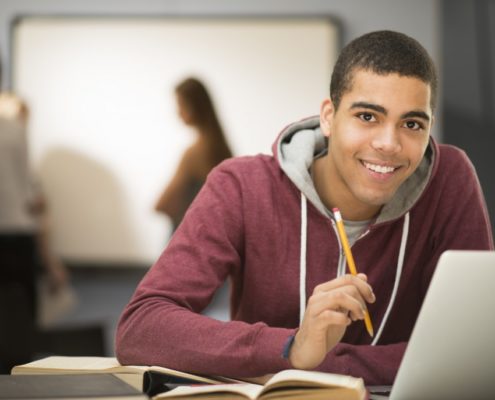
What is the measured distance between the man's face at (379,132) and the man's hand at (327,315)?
30cm

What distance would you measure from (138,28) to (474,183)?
3.12 m

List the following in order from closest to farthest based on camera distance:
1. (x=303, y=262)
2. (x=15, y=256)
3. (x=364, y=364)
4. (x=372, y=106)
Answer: (x=364, y=364)
(x=372, y=106)
(x=303, y=262)
(x=15, y=256)

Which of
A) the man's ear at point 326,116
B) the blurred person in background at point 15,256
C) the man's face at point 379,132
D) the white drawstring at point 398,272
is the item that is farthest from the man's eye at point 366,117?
the blurred person in background at point 15,256

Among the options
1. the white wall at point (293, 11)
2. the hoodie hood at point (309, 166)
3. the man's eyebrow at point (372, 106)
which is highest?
the white wall at point (293, 11)

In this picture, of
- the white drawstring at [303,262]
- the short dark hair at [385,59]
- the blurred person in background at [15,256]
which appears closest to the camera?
the short dark hair at [385,59]

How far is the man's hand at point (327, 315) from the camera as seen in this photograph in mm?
1163

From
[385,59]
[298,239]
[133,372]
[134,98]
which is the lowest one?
[133,372]

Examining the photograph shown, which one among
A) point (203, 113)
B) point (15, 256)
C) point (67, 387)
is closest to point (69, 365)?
point (67, 387)

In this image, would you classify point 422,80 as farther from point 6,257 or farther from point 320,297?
point 6,257

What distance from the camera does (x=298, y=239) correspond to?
1.56m

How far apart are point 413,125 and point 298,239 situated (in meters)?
0.28

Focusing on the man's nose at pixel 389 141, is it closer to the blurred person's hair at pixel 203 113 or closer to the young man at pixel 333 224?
the young man at pixel 333 224

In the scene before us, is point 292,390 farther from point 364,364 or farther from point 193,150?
point 193,150

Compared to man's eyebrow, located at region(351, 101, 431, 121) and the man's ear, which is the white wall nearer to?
the man's ear
